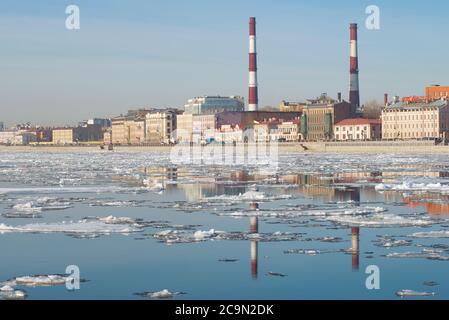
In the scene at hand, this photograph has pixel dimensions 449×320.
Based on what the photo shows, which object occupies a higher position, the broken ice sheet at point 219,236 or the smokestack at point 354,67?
the smokestack at point 354,67

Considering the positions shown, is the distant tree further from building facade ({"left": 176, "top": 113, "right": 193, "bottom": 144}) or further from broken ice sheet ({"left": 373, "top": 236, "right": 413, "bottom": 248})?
broken ice sheet ({"left": 373, "top": 236, "right": 413, "bottom": 248})

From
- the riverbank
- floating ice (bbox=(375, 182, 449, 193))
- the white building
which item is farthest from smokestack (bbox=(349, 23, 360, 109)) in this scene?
the white building

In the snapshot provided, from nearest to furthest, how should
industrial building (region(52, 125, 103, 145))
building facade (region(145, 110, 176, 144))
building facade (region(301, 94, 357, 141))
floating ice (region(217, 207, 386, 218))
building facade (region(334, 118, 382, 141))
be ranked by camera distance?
floating ice (region(217, 207, 386, 218)) < building facade (region(334, 118, 382, 141)) < building facade (region(301, 94, 357, 141)) < building facade (region(145, 110, 176, 144)) < industrial building (region(52, 125, 103, 145))

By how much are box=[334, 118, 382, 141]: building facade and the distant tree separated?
693 centimetres

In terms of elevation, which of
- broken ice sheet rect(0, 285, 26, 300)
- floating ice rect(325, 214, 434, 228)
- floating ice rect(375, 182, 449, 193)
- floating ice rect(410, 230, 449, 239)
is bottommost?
broken ice sheet rect(0, 285, 26, 300)

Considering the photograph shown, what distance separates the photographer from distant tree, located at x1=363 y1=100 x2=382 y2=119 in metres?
97.8

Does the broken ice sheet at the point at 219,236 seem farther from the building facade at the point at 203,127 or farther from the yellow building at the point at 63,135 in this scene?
the yellow building at the point at 63,135

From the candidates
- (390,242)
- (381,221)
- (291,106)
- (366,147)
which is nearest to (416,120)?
(366,147)

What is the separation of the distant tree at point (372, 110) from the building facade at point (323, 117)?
363cm

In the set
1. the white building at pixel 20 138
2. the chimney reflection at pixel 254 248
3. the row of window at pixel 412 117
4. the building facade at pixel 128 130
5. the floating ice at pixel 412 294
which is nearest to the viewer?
the floating ice at pixel 412 294

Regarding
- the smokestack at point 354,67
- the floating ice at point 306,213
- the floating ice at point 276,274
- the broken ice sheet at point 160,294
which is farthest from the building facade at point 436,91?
the broken ice sheet at point 160,294

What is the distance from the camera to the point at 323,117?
311ft

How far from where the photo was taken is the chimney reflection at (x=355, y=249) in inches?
387
